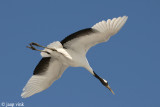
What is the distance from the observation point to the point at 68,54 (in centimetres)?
1021

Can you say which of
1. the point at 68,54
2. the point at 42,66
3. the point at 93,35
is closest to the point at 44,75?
the point at 42,66

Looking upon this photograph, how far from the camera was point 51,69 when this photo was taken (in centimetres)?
1117

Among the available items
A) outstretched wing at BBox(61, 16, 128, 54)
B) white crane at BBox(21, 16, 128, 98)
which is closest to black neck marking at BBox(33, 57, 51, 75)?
white crane at BBox(21, 16, 128, 98)

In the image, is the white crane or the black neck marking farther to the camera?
the black neck marking

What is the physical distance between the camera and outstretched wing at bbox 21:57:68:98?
11.0 metres

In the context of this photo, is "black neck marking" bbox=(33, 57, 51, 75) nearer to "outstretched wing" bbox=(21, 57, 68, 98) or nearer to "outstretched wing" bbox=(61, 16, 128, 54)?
"outstretched wing" bbox=(21, 57, 68, 98)

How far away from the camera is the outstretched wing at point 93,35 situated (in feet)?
30.4

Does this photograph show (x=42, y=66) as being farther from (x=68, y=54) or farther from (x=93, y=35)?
(x=93, y=35)

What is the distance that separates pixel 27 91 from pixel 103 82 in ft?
7.92

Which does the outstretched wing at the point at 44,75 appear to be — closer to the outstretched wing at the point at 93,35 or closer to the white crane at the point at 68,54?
the white crane at the point at 68,54

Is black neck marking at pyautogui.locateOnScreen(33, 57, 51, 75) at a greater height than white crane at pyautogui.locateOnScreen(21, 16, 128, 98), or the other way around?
black neck marking at pyautogui.locateOnScreen(33, 57, 51, 75)

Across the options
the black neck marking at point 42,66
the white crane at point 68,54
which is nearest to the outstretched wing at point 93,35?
the white crane at point 68,54

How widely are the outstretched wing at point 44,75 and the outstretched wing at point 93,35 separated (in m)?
1.02

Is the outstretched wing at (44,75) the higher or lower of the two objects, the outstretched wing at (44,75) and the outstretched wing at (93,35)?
the higher
